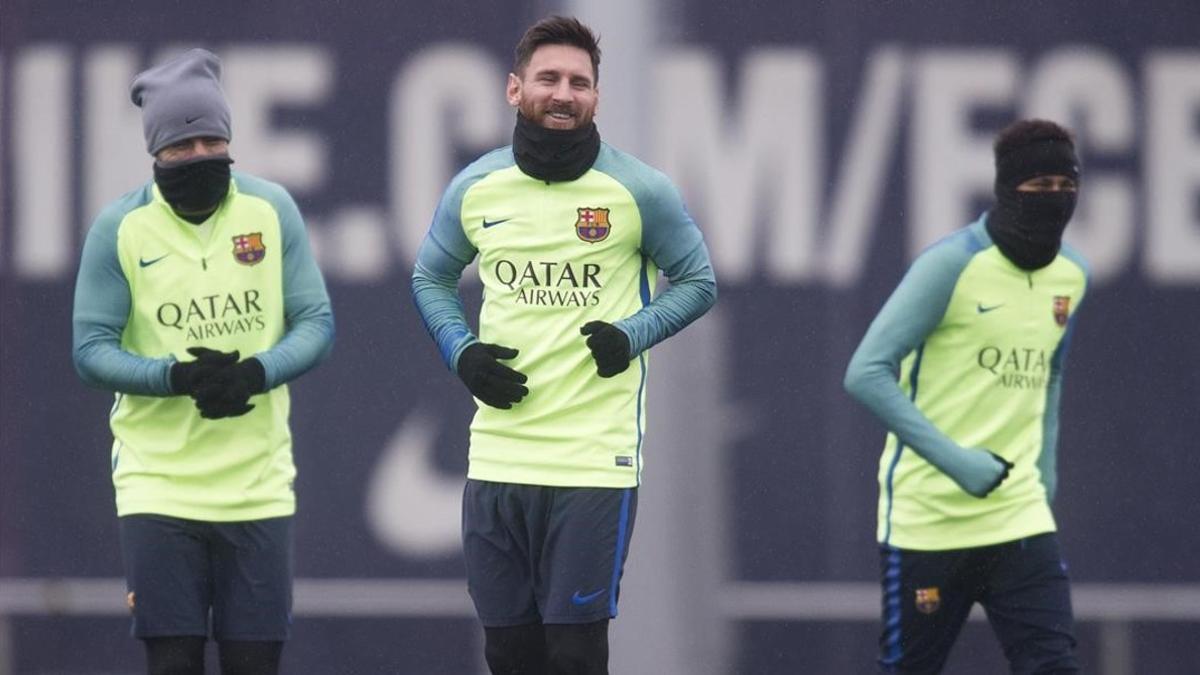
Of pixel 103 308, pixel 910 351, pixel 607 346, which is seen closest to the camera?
pixel 607 346

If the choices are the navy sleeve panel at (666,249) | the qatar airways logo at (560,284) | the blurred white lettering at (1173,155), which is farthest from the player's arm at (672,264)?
the blurred white lettering at (1173,155)

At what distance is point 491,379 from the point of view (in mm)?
4742

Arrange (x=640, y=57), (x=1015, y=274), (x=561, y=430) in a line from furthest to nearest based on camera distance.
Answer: (x=640, y=57)
(x=1015, y=274)
(x=561, y=430)

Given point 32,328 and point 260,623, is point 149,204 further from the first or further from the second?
point 32,328

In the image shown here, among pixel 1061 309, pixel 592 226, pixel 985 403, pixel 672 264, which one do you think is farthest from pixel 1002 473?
pixel 592 226

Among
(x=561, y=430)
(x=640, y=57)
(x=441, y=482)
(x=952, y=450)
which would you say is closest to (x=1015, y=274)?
(x=952, y=450)

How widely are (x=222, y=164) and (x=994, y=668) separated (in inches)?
126

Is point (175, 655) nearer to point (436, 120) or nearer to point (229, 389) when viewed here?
point (229, 389)

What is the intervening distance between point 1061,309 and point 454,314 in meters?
1.56

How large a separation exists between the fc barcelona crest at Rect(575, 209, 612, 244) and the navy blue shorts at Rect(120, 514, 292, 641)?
1.05 meters

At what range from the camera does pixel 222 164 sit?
16.5ft

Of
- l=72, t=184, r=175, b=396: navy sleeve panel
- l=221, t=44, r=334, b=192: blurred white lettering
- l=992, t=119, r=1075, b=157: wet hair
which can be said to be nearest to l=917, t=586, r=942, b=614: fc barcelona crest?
l=992, t=119, r=1075, b=157: wet hair

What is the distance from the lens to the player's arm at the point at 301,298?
201 inches

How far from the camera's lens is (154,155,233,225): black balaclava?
16.4ft
